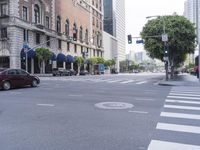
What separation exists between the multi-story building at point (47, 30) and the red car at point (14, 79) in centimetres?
1812

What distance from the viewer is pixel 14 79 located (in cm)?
2148

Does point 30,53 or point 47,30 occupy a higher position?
point 47,30

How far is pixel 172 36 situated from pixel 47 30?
93.8ft

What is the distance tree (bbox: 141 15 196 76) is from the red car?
2228cm

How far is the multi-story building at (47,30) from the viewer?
50.2 meters

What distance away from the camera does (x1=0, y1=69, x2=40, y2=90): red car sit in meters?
20.6

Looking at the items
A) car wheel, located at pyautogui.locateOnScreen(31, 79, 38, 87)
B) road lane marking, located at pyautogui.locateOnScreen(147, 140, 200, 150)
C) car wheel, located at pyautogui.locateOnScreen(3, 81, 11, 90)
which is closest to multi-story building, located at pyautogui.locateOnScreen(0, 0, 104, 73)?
car wheel, located at pyautogui.locateOnScreen(31, 79, 38, 87)

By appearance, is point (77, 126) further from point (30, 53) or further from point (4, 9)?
point (4, 9)

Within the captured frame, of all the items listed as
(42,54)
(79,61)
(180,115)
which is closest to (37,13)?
(42,54)

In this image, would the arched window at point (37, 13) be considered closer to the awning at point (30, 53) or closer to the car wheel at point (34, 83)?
the awning at point (30, 53)

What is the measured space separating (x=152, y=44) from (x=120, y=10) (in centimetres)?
14644

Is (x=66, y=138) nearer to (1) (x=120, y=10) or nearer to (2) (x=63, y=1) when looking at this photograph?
(2) (x=63, y=1)

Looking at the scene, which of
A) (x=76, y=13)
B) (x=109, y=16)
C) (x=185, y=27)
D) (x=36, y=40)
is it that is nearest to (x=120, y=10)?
(x=109, y=16)

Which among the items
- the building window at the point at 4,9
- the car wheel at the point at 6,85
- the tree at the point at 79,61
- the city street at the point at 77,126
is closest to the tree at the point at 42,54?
the building window at the point at 4,9
